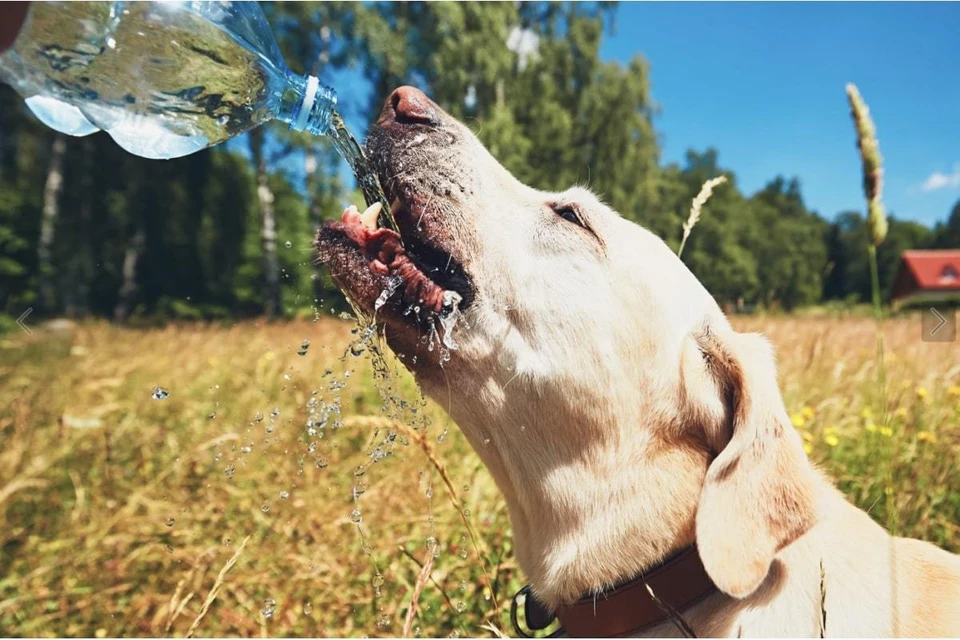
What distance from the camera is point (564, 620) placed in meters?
2.24

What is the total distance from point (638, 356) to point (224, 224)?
27.0 metres

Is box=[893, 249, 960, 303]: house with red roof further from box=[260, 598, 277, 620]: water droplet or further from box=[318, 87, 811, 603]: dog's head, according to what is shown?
box=[260, 598, 277, 620]: water droplet

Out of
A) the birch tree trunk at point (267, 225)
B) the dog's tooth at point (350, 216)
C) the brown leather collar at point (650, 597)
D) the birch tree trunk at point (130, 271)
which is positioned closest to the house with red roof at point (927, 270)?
the brown leather collar at point (650, 597)

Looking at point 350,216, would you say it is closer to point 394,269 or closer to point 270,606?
point 394,269

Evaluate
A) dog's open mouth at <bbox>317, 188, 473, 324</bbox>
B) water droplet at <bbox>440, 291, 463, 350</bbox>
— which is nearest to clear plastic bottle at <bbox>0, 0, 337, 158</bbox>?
dog's open mouth at <bbox>317, 188, 473, 324</bbox>

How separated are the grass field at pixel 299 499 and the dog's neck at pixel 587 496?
267 millimetres

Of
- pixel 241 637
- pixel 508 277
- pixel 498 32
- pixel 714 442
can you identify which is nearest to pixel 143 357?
pixel 241 637

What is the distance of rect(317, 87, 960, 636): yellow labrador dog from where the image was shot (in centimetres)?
200

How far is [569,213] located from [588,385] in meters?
0.69

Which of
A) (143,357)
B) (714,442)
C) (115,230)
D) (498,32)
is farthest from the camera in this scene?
(115,230)

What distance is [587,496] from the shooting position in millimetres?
2283

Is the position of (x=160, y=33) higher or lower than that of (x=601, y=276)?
higher

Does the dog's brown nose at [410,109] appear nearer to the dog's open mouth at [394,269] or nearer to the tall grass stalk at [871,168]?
the dog's open mouth at [394,269]

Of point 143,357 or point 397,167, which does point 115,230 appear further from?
point 397,167
